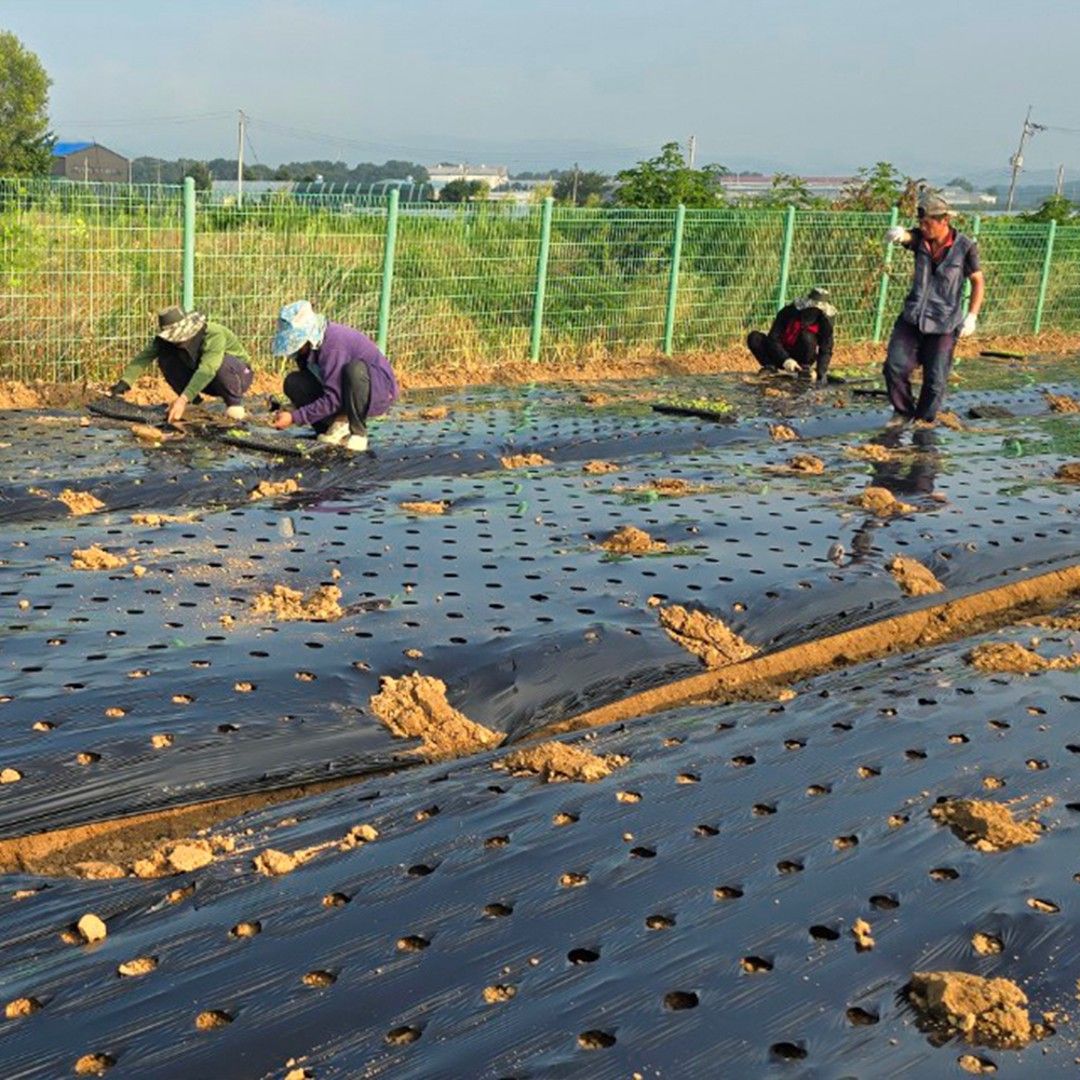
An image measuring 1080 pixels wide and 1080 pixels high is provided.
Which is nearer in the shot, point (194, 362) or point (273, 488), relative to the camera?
point (273, 488)

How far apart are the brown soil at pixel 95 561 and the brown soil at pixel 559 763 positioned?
199 cm

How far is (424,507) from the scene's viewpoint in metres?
5.89

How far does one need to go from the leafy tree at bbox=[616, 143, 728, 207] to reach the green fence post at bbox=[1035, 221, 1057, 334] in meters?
6.04

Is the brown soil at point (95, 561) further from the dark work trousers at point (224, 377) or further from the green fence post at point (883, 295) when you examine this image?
the green fence post at point (883, 295)

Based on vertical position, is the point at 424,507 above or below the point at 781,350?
below

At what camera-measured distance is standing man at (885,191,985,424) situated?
8266mm

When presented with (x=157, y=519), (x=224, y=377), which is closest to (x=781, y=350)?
(x=224, y=377)

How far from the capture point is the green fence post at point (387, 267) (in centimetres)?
→ 1088

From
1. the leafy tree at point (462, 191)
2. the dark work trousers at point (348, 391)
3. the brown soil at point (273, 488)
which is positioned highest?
the leafy tree at point (462, 191)

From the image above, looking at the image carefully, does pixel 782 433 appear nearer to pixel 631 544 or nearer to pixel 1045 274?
pixel 631 544

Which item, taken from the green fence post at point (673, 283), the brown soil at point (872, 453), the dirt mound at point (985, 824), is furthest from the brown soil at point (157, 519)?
the green fence post at point (673, 283)

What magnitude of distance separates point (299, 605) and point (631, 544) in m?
1.48

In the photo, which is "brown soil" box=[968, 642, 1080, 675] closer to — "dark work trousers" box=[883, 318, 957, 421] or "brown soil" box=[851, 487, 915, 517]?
"brown soil" box=[851, 487, 915, 517]

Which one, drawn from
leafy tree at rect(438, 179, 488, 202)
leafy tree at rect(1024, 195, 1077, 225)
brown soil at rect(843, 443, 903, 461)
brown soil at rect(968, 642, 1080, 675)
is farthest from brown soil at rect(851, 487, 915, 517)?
leafy tree at rect(1024, 195, 1077, 225)
